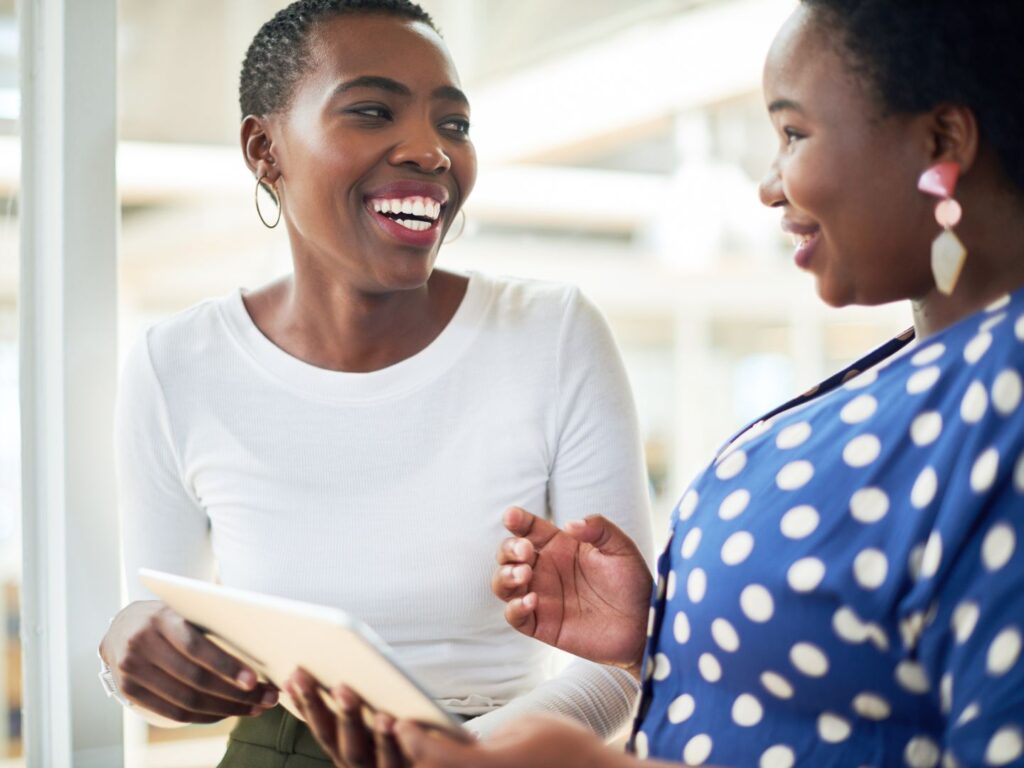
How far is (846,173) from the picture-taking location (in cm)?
91

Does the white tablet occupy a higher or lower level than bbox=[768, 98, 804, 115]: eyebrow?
lower

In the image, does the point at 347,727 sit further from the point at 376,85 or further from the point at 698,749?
the point at 376,85

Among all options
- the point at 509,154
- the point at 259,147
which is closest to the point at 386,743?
the point at 259,147

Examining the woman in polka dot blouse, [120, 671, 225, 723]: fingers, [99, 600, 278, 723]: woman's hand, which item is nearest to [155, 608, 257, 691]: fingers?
[99, 600, 278, 723]: woman's hand

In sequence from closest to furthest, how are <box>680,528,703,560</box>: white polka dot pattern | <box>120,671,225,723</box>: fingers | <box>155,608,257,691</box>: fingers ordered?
<box>680,528,703,560</box>: white polka dot pattern → <box>155,608,257,691</box>: fingers → <box>120,671,225,723</box>: fingers

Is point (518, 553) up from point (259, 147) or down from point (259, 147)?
down

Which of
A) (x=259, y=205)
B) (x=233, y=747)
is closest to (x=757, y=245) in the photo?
(x=259, y=205)

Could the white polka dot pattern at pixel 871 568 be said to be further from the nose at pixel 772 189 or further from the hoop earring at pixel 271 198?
the hoop earring at pixel 271 198

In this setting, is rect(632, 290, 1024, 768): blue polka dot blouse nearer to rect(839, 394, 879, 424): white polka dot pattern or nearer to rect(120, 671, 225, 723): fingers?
rect(839, 394, 879, 424): white polka dot pattern

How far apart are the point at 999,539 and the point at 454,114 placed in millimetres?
856

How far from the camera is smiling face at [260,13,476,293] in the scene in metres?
1.34

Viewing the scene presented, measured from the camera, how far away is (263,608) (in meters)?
0.84

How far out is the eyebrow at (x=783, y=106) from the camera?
3.08ft

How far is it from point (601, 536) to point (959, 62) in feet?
1.83
